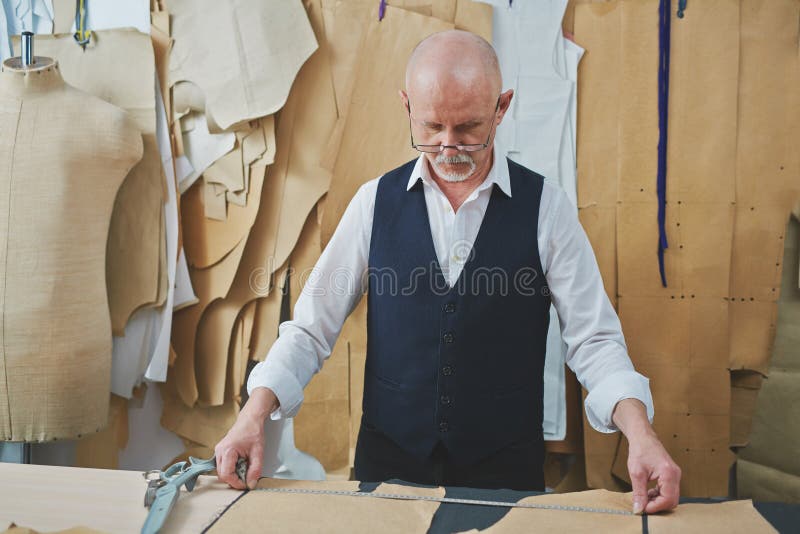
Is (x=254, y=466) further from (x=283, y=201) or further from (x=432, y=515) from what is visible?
(x=283, y=201)

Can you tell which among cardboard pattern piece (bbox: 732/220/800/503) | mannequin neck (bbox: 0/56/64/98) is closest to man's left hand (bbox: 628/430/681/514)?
cardboard pattern piece (bbox: 732/220/800/503)

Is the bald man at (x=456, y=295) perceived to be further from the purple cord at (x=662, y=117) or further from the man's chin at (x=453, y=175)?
the purple cord at (x=662, y=117)

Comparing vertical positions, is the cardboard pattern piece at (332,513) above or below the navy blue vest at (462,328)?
below

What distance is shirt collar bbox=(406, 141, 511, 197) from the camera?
1545 millimetres

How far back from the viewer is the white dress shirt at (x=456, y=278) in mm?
1430

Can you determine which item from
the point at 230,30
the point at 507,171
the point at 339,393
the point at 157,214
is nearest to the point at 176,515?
the point at 507,171

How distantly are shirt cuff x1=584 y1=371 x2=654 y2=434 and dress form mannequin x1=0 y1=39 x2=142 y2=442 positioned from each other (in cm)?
154

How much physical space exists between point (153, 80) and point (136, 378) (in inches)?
39.7

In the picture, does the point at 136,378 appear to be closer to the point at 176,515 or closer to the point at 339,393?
the point at 339,393

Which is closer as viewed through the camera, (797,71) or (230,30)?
(797,71)

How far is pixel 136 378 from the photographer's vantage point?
91.4 inches

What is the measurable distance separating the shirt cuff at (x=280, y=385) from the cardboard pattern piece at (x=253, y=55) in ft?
3.54

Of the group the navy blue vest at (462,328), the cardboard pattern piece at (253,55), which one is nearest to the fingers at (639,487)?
the navy blue vest at (462,328)

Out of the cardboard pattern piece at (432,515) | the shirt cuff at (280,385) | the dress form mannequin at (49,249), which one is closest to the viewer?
the cardboard pattern piece at (432,515)
